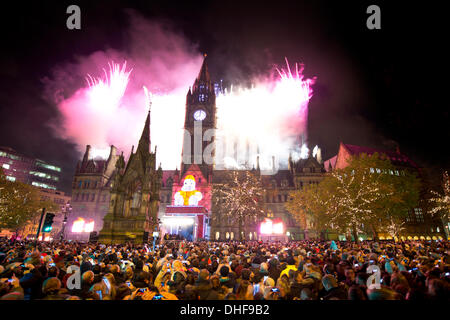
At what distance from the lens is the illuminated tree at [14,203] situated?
41406mm

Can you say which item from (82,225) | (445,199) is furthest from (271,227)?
(82,225)

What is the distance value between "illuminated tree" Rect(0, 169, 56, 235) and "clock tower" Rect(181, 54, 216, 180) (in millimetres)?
34829

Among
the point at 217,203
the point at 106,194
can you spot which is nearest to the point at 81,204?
the point at 106,194

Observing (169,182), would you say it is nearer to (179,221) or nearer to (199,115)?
(179,221)

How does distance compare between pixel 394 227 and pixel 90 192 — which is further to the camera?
pixel 90 192

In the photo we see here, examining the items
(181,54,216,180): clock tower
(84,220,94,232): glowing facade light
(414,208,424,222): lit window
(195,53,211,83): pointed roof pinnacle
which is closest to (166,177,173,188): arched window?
(181,54,216,180): clock tower

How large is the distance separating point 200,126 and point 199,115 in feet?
14.4

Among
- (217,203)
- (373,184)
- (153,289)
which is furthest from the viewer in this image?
(217,203)

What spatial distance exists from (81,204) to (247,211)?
47.3 meters

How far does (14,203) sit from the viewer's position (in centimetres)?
4278

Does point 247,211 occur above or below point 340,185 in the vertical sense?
below
